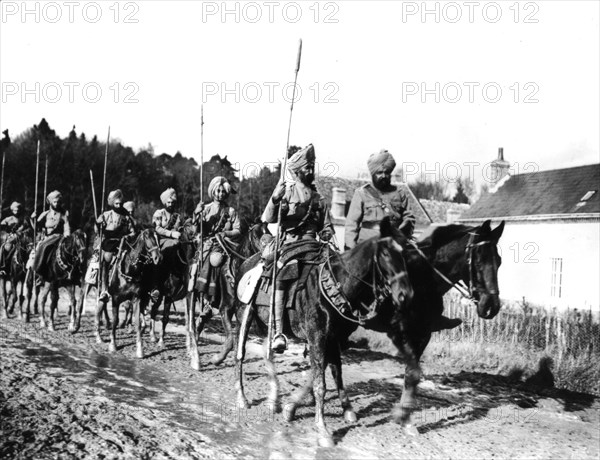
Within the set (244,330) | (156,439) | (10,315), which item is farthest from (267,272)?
(10,315)

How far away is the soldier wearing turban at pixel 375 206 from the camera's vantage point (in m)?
7.54

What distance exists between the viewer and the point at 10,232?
1747 centimetres

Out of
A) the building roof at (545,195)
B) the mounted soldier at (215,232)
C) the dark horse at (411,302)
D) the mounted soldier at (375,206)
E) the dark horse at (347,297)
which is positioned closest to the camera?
the dark horse at (347,297)

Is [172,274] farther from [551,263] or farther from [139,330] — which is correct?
[551,263]

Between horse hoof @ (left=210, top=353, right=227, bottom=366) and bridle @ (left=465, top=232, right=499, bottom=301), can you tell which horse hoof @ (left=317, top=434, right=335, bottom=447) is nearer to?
bridle @ (left=465, top=232, right=499, bottom=301)

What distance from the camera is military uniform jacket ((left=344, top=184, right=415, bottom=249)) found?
7.54 metres

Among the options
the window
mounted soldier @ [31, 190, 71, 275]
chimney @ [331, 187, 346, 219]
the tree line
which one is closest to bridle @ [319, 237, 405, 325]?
mounted soldier @ [31, 190, 71, 275]

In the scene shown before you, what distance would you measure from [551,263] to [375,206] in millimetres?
21627

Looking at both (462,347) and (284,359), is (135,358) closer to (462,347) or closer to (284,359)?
(284,359)

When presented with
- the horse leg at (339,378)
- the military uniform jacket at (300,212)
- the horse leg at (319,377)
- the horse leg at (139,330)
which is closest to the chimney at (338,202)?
the horse leg at (139,330)

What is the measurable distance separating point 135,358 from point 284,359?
9.85 feet

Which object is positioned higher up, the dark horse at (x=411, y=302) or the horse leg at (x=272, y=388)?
the dark horse at (x=411, y=302)

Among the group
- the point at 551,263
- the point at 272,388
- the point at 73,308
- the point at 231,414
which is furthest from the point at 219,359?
the point at 551,263

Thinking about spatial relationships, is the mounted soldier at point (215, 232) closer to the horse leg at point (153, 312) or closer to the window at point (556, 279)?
the horse leg at point (153, 312)
